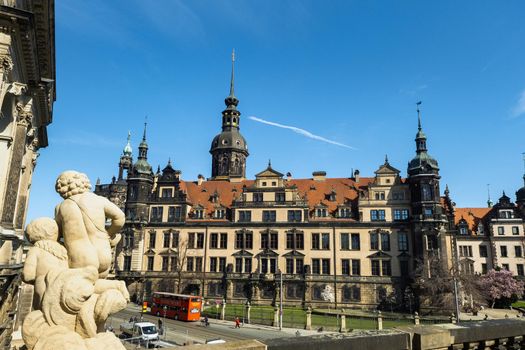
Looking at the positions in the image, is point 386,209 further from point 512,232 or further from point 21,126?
point 21,126

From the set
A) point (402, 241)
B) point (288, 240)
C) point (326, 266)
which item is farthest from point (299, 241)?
point (402, 241)

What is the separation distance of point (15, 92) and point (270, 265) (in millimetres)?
37222

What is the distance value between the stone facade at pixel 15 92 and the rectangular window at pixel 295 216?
32.6 meters

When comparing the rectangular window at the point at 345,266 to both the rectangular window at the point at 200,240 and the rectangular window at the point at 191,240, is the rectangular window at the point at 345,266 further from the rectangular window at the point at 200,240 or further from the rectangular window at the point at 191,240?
the rectangular window at the point at 191,240

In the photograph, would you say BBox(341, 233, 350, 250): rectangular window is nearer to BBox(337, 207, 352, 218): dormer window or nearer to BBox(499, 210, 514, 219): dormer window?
BBox(337, 207, 352, 218): dormer window

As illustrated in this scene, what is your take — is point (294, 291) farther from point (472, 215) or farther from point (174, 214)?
point (472, 215)

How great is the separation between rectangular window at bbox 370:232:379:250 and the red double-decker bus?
73.6ft

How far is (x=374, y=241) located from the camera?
4703cm

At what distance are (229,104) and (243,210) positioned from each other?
34.7m

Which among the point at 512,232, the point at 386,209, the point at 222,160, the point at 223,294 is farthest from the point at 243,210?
the point at 512,232

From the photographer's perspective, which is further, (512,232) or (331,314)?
(512,232)

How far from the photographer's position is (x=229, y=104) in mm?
78812

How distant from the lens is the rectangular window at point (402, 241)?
46.1m

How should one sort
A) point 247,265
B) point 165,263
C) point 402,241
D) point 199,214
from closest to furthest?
point 402,241 → point 247,265 → point 165,263 → point 199,214
